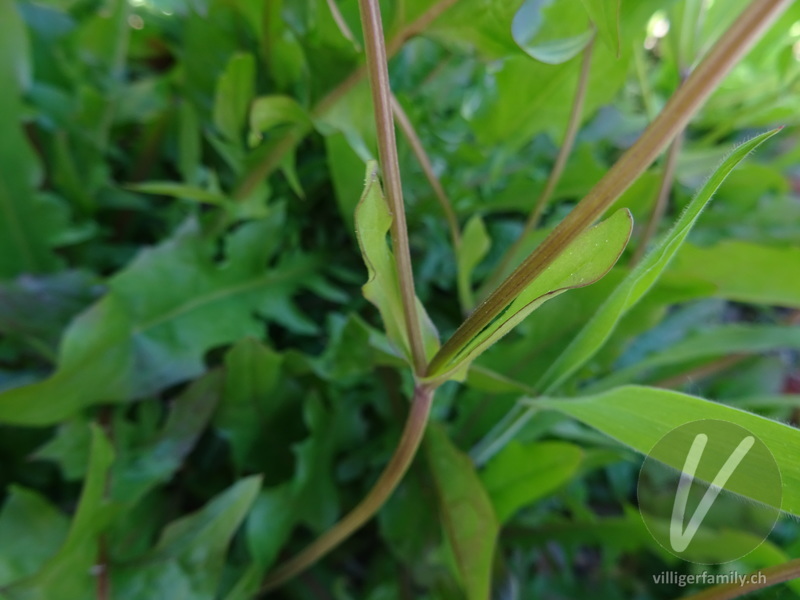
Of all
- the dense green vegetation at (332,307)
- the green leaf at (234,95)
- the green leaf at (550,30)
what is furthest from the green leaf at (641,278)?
the green leaf at (234,95)

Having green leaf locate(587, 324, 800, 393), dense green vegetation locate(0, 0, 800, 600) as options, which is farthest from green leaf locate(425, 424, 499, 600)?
green leaf locate(587, 324, 800, 393)

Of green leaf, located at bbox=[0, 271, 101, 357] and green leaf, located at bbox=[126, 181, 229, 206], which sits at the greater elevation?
green leaf, located at bbox=[126, 181, 229, 206]

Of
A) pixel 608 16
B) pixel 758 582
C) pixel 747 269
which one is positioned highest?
pixel 608 16

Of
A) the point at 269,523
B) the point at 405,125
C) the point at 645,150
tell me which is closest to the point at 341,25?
the point at 405,125

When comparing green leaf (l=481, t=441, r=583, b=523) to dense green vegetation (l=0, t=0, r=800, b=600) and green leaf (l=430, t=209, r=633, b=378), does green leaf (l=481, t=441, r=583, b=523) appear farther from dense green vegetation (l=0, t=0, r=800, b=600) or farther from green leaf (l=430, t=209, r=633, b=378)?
green leaf (l=430, t=209, r=633, b=378)

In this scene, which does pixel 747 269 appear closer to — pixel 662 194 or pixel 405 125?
pixel 662 194

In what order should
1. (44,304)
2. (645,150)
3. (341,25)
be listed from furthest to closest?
(44,304) → (341,25) → (645,150)

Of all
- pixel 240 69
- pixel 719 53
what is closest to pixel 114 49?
pixel 240 69
